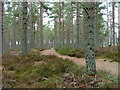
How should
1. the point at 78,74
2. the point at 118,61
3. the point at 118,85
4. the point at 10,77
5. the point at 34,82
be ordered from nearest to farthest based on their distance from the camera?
the point at 118,85, the point at 34,82, the point at 10,77, the point at 78,74, the point at 118,61

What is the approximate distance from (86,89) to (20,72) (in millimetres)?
3290

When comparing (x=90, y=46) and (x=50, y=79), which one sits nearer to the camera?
(x=50, y=79)

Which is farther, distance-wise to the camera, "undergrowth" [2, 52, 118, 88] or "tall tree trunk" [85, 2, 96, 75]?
"tall tree trunk" [85, 2, 96, 75]

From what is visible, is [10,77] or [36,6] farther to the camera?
[36,6]

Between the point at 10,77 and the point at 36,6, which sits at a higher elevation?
the point at 36,6

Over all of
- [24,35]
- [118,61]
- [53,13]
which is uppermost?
[53,13]

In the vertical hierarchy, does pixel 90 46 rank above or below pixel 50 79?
above

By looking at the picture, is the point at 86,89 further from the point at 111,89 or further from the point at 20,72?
the point at 20,72

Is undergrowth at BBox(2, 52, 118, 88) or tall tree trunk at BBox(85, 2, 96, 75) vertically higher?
tall tree trunk at BBox(85, 2, 96, 75)

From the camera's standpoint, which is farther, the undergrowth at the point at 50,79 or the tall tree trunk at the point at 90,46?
the tall tree trunk at the point at 90,46

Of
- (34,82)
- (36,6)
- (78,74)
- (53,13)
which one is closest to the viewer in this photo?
(34,82)

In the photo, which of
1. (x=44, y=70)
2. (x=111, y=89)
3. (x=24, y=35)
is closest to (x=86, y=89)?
(x=111, y=89)

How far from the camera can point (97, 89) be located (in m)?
5.35

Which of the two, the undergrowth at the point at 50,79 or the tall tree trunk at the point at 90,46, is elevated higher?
the tall tree trunk at the point at 90,46
